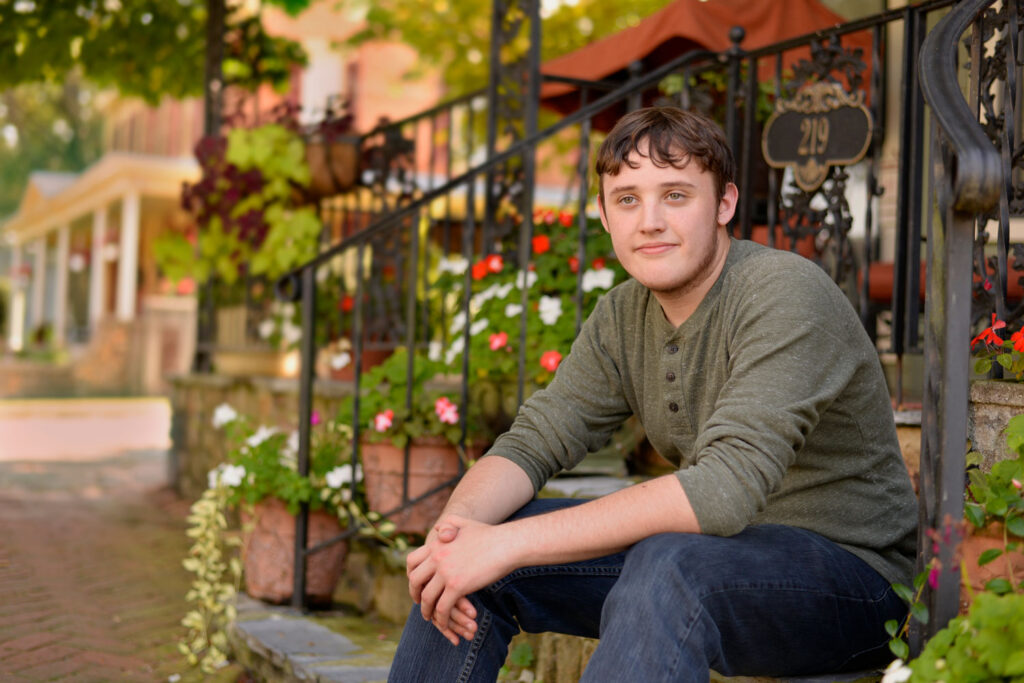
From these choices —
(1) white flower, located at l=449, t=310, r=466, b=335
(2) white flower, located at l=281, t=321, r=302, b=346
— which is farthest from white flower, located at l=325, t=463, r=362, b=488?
(2) white flower, located at l=281, t=321, r=302, b=346

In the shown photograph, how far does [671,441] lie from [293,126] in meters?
4.97

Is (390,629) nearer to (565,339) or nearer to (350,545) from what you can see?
(350,545)

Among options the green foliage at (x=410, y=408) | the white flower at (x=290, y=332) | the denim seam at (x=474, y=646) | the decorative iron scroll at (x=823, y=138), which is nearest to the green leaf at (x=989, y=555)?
the denim seam at (x=474, y=646)

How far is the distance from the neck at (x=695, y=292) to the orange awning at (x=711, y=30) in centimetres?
292

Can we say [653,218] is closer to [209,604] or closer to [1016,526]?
[1016,526]

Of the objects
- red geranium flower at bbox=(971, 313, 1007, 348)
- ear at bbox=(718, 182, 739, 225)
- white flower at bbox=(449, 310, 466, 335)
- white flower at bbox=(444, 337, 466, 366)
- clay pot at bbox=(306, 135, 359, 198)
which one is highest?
clay pot at bbox=(306, 135, 359, 198)

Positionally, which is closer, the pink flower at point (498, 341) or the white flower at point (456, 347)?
the pink flower at point (498, 341)

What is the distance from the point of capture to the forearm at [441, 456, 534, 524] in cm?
205

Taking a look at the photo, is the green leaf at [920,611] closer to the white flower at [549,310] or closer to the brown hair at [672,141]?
the brown hair at [672,141]

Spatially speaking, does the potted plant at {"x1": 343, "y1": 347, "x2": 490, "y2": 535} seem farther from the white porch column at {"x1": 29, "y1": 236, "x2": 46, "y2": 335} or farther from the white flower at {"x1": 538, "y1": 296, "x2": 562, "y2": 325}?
the white porch column at {"x1": 29, "y1": 236, "x2": 46, "y2": 335}

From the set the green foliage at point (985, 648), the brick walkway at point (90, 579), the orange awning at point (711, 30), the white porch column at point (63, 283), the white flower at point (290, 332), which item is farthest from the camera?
the white porch column at point (63, 283)

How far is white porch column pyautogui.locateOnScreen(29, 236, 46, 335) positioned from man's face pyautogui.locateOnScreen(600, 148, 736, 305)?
25320mm

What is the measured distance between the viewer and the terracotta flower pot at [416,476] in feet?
12.6

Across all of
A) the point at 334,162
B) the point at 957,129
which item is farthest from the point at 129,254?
the point at 957,129
